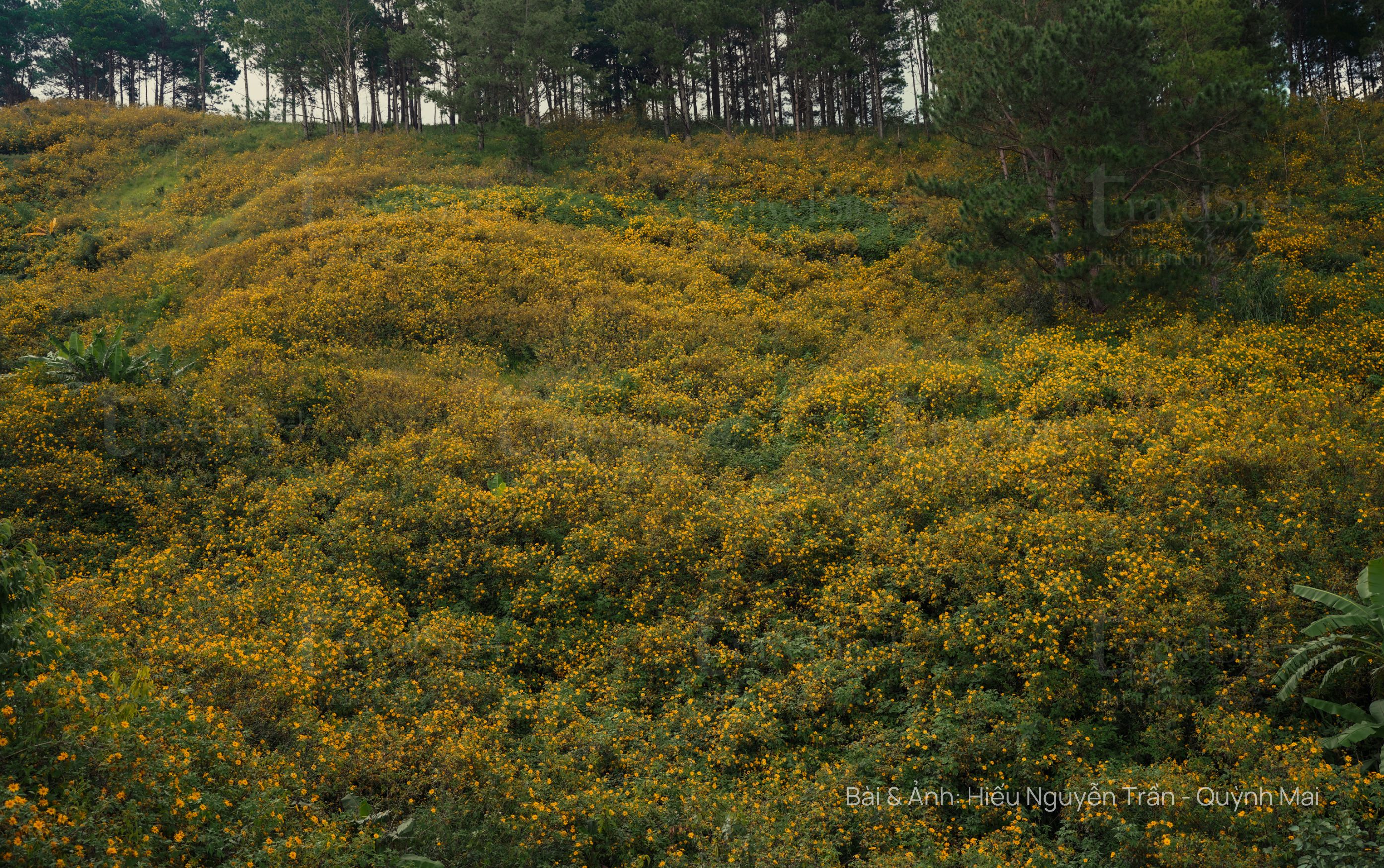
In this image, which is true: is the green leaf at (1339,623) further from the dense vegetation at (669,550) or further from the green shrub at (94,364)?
the green shrub at (94,364)

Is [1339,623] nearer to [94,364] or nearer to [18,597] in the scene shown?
[18,597]

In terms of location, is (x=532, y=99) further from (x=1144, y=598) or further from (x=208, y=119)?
(x=1144, y=598)

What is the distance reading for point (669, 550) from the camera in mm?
11977

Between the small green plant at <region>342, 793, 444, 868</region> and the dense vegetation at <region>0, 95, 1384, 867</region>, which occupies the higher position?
the dense vegetation at <region>0, 95, 1384, 867</region>

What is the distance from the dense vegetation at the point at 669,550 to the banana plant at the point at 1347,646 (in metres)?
0.27

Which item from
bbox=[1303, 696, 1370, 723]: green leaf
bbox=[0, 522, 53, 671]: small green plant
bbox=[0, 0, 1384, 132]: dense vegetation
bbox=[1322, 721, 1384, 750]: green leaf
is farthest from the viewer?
bbox=[0, 0, 1384, 132]: dense vegetation

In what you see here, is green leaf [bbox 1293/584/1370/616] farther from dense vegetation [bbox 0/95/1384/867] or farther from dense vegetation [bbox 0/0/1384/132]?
dense vegetation [bbox 0/0/1384/132]

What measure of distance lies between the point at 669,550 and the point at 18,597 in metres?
7.73

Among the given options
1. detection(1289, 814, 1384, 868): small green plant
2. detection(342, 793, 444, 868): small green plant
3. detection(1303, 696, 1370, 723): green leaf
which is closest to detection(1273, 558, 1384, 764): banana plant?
detection(1303, 696, 1370, 723): green leaf

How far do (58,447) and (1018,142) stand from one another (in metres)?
20.9

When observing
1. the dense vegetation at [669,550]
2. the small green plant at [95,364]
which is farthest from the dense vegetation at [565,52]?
the small green plant at [95,364]

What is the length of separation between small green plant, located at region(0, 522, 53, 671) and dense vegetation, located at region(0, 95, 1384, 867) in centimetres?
4

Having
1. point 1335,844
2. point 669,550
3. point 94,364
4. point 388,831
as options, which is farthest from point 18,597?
point 94,364

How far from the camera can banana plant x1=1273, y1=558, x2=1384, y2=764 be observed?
319 inches
